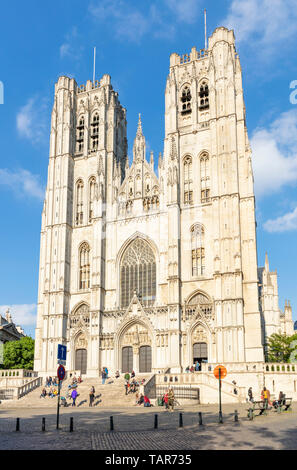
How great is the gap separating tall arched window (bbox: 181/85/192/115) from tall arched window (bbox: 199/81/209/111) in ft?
3.69

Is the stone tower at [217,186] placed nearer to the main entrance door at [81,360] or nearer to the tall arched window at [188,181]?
the tall arched window at [188,181]

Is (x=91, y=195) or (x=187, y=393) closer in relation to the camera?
(x=187, y=393)

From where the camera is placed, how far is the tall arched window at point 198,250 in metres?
42.3

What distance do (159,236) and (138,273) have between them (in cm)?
397

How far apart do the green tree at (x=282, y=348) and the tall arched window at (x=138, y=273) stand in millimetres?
12843

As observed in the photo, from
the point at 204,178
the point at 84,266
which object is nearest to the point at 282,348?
the point at 204,178

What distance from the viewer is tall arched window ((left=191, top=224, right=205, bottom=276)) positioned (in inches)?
1666

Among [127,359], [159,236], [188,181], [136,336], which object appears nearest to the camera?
[136,336]

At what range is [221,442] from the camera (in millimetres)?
13352

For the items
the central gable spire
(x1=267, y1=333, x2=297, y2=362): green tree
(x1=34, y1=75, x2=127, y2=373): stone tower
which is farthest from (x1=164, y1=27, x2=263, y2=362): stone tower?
(x1=267, y1=333, x2=297, y2=362): green tree

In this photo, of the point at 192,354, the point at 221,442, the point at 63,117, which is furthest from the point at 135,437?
the point at 63,117

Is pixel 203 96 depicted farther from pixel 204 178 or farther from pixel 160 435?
pixel 160 435

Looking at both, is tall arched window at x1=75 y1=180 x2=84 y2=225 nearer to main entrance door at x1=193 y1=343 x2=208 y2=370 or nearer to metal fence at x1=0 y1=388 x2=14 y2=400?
main entrance door at x1=193 y1=343 x2=208 y2=370

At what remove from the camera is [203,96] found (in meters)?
48.8
